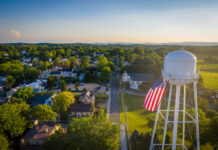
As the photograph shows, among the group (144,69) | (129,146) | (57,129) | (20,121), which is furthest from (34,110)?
(144,69)

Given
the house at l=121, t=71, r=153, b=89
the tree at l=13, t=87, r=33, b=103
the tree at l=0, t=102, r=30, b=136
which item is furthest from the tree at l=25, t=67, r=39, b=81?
the tree at l=0, t=102, r=30, b=136

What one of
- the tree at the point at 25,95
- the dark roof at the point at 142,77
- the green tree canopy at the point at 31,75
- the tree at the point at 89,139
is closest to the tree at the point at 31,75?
the green tree canopy at the point at 31,75

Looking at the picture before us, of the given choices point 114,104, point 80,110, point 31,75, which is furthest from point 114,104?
point 31,75

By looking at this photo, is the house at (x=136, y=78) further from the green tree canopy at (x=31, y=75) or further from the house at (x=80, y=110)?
the green tree canopy at (x=31, y=75)

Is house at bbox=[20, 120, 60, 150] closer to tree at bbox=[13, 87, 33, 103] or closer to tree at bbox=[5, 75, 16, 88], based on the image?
tree at bbox=[13, 87, 33, 103]

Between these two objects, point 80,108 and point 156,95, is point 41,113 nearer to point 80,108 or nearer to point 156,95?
point 80,108

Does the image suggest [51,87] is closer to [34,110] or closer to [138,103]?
[34,110]

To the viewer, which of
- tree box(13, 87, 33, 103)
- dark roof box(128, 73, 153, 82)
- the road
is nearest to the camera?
the road
